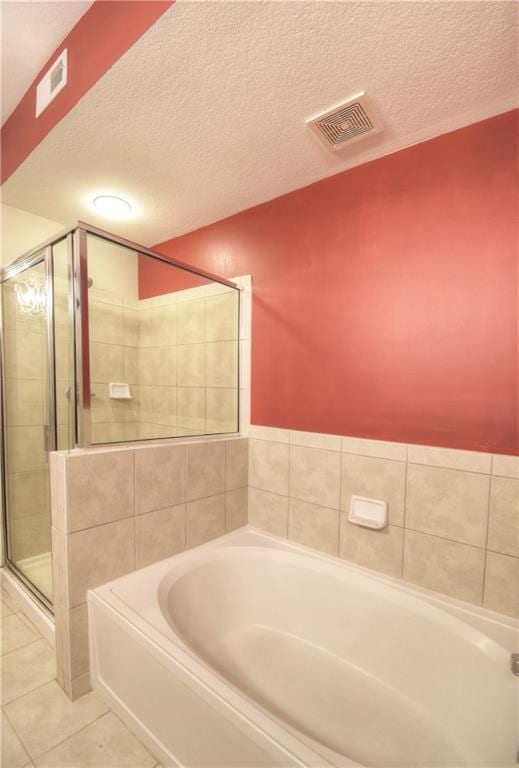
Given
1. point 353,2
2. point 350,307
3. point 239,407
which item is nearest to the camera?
point 353,2

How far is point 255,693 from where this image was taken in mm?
1283

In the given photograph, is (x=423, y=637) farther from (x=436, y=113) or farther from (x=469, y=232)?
(x=436, y=113)

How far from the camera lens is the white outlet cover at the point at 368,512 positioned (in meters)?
1.46

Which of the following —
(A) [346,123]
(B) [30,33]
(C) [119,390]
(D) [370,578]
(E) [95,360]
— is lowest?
(D) [370,578]

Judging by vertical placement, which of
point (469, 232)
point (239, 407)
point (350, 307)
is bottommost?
point (239, 407)

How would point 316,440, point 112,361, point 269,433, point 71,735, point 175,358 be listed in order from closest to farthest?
point 71,735 → point 316,440 → point 269,433 → point 112,361 → point 175,358

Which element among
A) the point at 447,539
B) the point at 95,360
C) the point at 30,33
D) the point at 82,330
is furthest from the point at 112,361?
the point at 447,539

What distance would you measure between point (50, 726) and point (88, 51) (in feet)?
A: 7.96

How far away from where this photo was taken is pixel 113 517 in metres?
1.38

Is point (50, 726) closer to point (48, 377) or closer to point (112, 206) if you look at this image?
point (48, 377)

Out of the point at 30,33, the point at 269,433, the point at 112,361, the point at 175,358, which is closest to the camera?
the point at 30,33

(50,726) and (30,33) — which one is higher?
(30,33)

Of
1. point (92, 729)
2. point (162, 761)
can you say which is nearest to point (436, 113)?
point (162, 761)

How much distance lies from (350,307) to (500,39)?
Result: 945 millimetres
